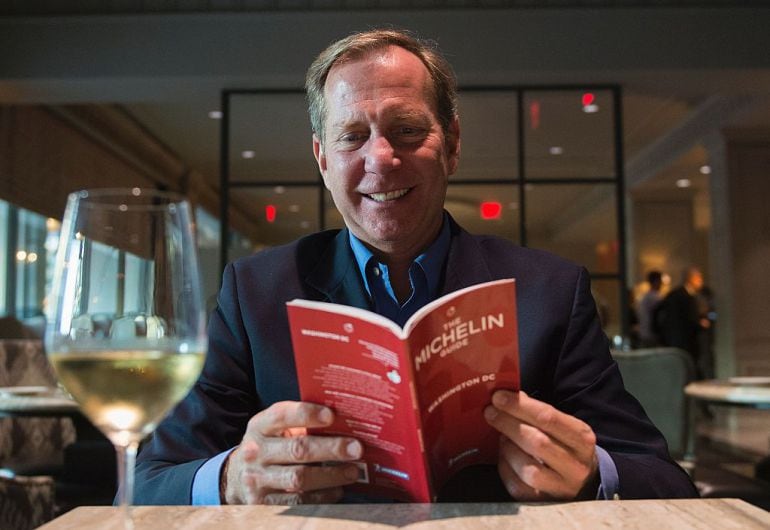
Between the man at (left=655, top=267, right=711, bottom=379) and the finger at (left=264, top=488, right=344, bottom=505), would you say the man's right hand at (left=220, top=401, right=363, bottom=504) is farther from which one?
the man at (left=655, top=267, right=711, bottom=379)

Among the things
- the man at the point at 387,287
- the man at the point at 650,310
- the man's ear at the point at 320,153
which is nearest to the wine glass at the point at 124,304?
the man at the point at 387,287

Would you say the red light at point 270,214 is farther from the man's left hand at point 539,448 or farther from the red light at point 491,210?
the man's left hand at point 539,448

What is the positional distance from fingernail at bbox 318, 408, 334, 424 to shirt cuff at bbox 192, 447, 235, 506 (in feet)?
0.80

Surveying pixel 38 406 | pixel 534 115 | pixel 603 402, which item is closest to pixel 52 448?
pixel 38 406

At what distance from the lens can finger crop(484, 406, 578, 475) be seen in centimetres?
92

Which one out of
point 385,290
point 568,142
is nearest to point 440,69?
point 385,290

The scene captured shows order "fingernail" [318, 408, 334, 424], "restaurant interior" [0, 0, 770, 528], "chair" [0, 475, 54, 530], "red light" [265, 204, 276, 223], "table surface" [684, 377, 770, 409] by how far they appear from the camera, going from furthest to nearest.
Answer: "red light" [265, 204, 276, 223] → "restaurant interior" [0, 0, 770, 528] → "table surface" [684, 377, 770, 409] → "chair" [0, 475, 54, 530] → "fingernail" [318, 408, 334, 424]

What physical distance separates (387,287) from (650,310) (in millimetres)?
8399

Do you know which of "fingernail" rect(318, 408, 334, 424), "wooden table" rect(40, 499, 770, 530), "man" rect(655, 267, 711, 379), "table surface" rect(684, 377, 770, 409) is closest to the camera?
"wooden table" rect(40, 499, 770, 530)

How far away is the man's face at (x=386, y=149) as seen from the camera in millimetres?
1398

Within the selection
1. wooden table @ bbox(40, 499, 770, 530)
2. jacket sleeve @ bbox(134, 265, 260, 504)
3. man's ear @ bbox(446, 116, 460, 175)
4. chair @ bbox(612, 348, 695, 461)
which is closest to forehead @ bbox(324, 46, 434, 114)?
man's ear @ bbox(446, 116, 460, 175)

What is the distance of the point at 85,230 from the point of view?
0.55 m

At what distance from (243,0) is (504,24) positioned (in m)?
2.02

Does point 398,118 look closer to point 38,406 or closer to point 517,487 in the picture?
point 517,487
